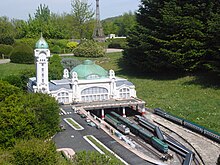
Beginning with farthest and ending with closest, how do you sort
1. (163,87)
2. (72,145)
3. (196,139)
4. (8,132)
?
(163,87), (196,139), (72,145), (8,132)

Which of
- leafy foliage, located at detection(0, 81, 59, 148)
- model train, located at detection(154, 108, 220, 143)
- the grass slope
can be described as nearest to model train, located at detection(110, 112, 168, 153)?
model train, located at detection(154, 108, 220, 143)

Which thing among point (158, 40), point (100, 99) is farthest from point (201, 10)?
point (100, 99)

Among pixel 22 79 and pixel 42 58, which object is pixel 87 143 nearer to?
pixel 42 58

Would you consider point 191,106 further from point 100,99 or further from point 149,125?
point 100,99

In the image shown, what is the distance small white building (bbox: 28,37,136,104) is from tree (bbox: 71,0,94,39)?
175 ft

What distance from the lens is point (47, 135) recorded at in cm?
2773

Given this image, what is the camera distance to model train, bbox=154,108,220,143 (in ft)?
99.7

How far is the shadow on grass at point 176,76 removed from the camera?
148 ft

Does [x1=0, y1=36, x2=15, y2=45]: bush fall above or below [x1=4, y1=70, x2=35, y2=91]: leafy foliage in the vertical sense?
above

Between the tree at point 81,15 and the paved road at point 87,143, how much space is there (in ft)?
216

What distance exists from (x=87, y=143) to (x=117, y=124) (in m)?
8.81

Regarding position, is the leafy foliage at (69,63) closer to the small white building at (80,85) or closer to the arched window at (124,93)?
the small white building at (80,85)

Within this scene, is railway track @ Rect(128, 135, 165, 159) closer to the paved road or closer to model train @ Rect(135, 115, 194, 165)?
model train @ Rect(135, 115, 194, 165)

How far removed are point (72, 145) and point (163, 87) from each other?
23.5m
